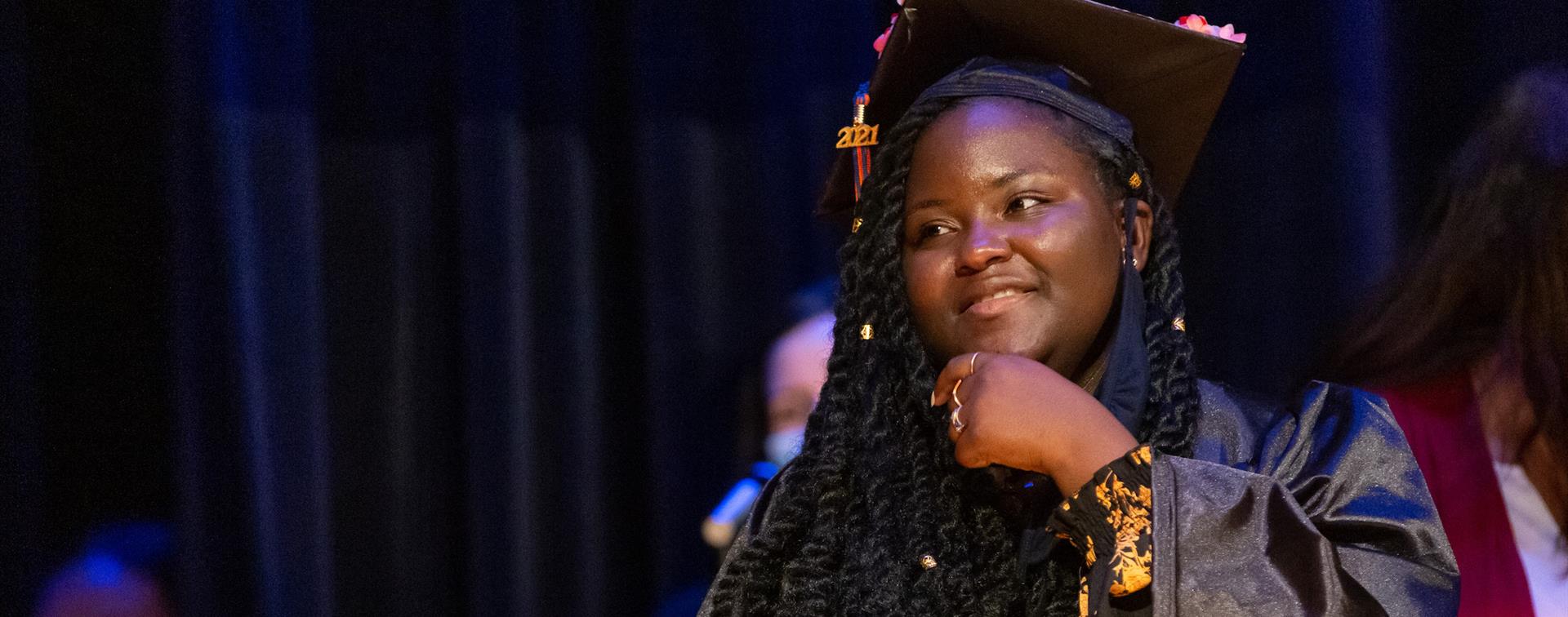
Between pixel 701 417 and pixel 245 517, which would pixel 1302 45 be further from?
pixel 245 517

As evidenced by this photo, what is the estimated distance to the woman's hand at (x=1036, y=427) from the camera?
4.17ft

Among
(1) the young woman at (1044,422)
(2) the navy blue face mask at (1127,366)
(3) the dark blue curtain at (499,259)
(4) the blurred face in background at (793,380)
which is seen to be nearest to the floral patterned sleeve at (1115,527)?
(1) the young woman at (1044,422)

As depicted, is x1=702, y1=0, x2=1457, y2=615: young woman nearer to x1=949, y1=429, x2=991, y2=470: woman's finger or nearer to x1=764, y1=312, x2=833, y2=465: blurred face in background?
x1=949, y1=429, x2=991, y2=470: woman's finger

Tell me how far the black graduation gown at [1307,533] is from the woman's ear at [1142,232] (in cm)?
28

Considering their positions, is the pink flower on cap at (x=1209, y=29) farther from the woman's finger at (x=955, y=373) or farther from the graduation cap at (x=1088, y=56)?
the woman's finger at (x=955, y=373)

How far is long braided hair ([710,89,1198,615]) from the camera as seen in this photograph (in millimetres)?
1449

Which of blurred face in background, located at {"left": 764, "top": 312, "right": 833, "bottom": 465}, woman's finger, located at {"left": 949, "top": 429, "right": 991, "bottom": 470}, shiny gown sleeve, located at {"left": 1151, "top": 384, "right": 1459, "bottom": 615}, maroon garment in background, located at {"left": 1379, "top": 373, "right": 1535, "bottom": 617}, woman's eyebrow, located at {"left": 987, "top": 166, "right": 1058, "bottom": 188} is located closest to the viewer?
shiny gown sleeve, located at {"left": 1151, "top": 384, "right": 1459, "bottom": 615}

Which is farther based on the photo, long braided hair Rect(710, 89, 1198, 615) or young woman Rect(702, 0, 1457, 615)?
long braided hair Rect(710, 89, 1198, 615)

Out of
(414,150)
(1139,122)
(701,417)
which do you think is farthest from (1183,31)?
(414,150)

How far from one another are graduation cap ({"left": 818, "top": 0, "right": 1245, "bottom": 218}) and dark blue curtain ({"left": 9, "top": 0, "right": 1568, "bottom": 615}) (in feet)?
3.72

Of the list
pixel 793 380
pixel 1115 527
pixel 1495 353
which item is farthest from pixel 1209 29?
pixel 793 380

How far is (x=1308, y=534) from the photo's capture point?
1.24 m

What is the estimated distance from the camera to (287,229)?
9.00 feet

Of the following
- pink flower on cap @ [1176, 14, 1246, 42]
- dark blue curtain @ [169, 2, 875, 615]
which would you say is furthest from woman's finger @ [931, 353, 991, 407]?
dark blue curtain @ [169, 2, 875, 615]
